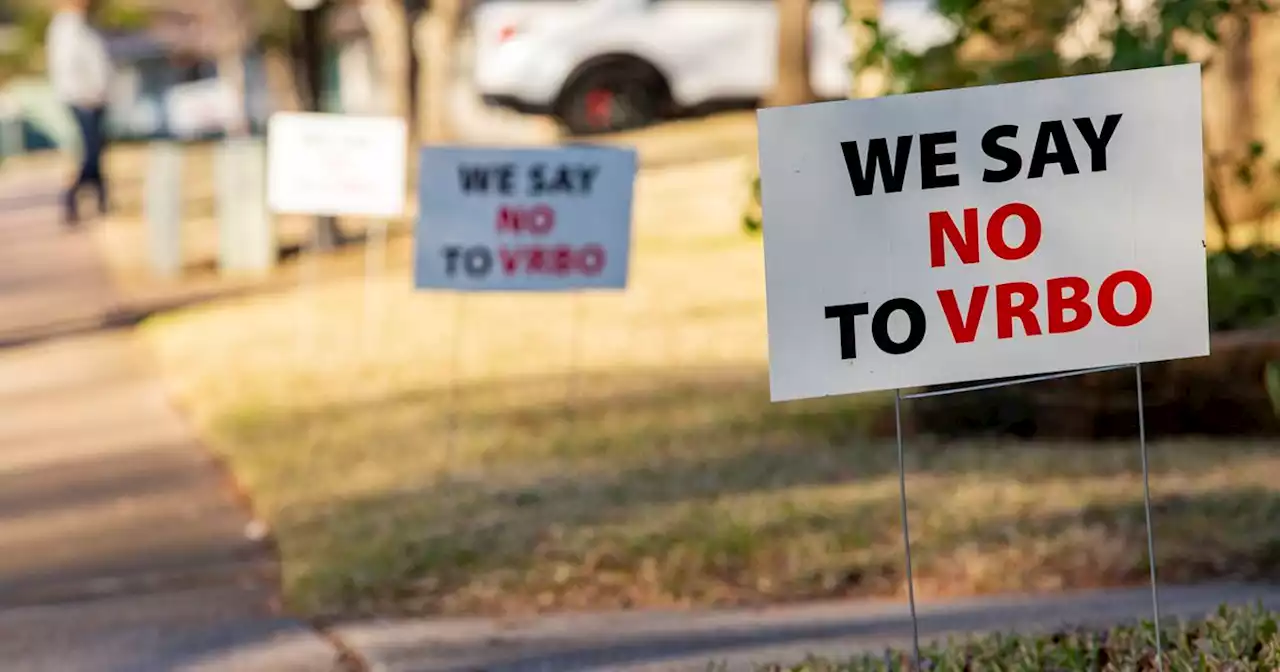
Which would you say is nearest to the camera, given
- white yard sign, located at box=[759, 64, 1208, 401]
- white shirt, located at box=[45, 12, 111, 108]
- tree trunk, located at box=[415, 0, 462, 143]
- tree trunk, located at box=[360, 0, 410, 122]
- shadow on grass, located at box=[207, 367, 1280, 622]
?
white yard sign, located at box=[759, 64, 1208, 401]

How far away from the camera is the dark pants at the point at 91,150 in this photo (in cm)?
1706

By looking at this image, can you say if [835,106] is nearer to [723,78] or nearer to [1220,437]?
[1220,437]

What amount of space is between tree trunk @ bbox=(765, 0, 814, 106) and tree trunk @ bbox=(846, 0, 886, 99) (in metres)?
1.53

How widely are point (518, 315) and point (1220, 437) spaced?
216 inches

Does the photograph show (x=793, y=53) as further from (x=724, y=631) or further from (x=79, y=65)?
(x=724, y=631)

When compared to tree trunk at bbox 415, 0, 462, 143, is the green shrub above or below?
below

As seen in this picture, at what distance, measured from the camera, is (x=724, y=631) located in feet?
21.1

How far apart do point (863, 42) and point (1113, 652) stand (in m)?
5.33

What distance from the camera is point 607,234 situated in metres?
9.48

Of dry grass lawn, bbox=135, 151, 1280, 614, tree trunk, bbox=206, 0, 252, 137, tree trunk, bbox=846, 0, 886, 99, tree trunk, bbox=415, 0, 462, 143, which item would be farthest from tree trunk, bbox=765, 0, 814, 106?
tree trunk, bbox=206, 0, 252, 137

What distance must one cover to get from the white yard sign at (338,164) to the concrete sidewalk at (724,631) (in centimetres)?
520

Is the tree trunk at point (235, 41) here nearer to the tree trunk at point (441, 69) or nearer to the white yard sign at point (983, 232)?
the tree trunk at point (441, 69)

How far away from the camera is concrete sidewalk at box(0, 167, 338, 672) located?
661 cm

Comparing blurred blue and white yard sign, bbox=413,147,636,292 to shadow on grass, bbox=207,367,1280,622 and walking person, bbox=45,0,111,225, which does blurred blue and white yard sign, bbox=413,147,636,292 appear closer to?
shadow on grass, bbox=207,367,1280,622
